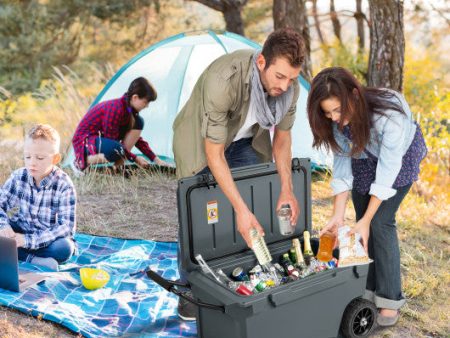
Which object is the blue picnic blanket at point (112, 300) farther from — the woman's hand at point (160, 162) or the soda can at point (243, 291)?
the woman's hand at point (160, 162)

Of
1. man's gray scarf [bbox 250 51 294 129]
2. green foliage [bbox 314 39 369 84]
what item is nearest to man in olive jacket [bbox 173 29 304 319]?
man's gray scarf [bbox 250 51 294 129]

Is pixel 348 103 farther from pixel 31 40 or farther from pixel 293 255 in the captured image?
pixel 31 40

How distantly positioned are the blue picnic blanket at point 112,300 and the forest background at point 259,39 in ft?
0.71

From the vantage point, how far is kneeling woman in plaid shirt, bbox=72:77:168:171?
5.01m

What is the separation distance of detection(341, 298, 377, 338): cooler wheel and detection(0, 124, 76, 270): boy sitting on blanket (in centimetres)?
149

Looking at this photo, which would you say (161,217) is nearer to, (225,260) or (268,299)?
(225,260)

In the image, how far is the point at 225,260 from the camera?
7.99 ft

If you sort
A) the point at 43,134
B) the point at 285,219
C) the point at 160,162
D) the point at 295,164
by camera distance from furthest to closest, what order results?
the point at 160,162, the point at 43,134, the point at 295,164, the point at 285,219

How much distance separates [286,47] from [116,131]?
320 cm

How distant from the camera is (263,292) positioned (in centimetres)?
204

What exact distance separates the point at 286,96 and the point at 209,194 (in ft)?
1.67

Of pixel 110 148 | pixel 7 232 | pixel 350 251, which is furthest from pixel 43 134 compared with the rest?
pixel 110 148

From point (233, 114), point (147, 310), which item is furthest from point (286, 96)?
point (147, 310)

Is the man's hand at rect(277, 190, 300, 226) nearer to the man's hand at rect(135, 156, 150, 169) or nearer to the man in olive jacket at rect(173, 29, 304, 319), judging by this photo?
the man in olive jacket at rect(173, 29, 304, 319)
